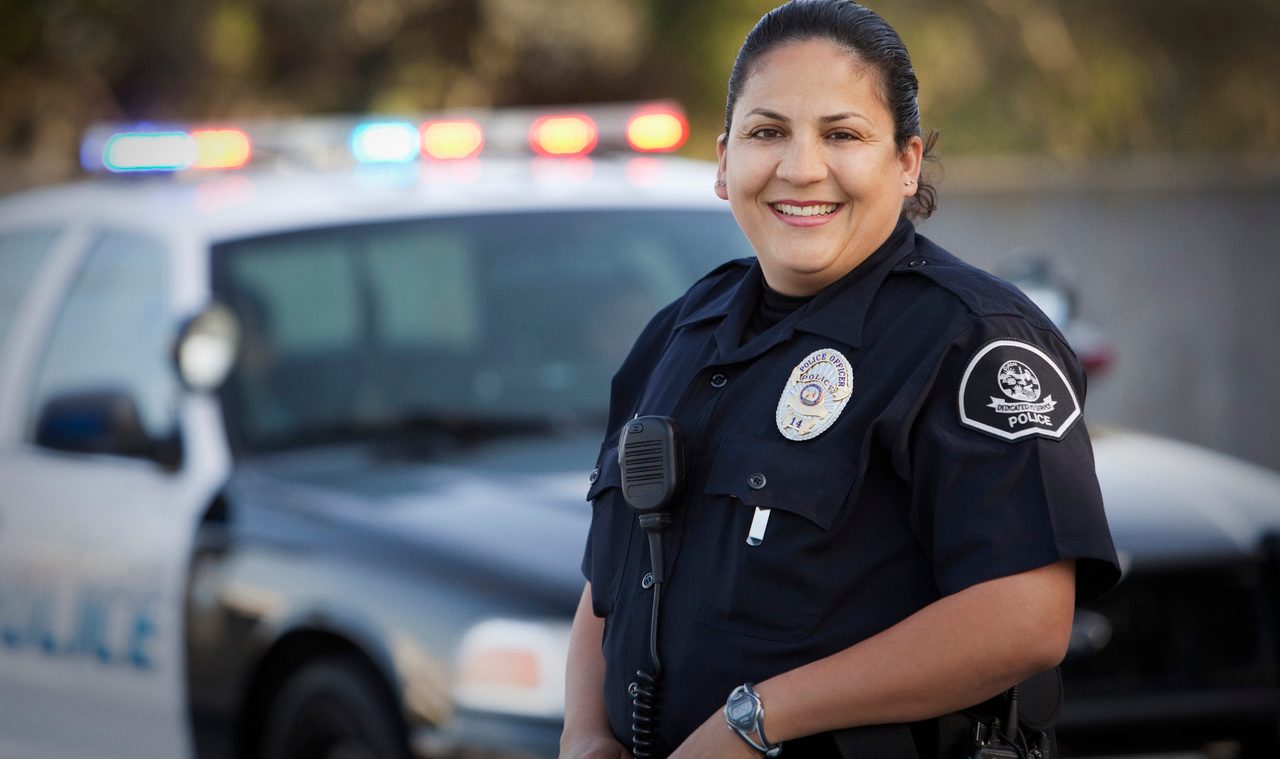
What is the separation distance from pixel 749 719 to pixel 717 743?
1.9 inches

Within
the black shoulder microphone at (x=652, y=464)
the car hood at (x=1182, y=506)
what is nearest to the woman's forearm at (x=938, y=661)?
the black shoulder microphone at (x=652, y=464)

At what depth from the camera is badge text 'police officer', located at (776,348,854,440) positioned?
1966mm

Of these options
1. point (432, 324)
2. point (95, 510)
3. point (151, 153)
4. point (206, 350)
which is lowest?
point (95, 510)

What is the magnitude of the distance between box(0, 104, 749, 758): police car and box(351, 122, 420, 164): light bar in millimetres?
162

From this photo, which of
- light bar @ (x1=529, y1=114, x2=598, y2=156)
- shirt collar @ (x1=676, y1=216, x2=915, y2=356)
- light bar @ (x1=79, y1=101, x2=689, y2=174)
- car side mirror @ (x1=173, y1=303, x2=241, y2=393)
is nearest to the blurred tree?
light bar @ (x1=79, y1=101, x2=689, y2=174)

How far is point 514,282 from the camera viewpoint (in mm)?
4758

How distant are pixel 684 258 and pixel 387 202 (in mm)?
791

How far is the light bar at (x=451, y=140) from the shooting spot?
5.61m

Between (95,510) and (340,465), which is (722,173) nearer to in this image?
(340,465)

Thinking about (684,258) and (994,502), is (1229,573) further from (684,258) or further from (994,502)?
(994,502)

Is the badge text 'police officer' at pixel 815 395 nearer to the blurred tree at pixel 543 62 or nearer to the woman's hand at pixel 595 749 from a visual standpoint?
the woman's hand at pixel 595 749

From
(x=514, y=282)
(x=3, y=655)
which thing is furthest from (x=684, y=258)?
(x=3, y=655)

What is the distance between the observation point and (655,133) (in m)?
5.75

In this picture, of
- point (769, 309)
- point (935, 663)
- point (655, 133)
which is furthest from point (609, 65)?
point (935, 663)
